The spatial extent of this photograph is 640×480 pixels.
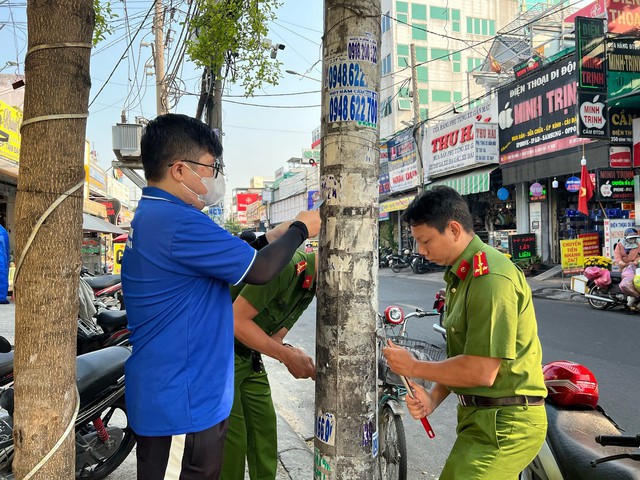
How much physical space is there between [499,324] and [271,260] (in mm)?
814

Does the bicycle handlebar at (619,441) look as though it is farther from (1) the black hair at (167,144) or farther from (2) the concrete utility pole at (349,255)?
(1) the black hair at (167,144)

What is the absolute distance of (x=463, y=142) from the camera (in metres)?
18.7

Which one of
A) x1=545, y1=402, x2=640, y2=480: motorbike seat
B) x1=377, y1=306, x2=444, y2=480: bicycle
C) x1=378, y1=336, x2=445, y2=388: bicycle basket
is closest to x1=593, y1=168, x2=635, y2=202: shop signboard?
x1=378, y1=336, x2=445, y2=388: bicycle basket

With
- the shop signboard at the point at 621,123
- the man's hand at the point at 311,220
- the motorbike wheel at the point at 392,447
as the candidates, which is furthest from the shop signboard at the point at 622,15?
the man's hand at the point at 311,220

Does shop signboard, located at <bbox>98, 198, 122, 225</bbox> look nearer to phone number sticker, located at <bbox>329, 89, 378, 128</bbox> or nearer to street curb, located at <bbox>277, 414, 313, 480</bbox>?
street curb, located at <bbox>277, 414, 313, 480</bbox>

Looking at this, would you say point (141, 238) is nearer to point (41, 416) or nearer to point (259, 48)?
point (41, 416)

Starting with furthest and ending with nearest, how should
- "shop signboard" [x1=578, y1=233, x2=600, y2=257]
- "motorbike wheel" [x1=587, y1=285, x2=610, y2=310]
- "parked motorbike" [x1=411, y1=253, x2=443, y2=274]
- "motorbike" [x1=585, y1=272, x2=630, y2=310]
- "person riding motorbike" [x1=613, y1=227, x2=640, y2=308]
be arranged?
1. "parked motorbike" [x1=411, y1=253, x2=443, y2=274]
2. "shop signboard" [x1=578, y1=233, x2=600, y2=257]
3. "person riding motorbike" [x1=613, y1=227, x2=640, y2=308]
4. "motorbike wheel" [x1=587, y1=285, x2=610, y2=310]
5. "motorbike" [x1=585, y1=272, x2=630, y2=310]

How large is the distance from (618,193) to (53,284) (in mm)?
13900

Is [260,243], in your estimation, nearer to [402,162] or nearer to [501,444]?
[501,444]

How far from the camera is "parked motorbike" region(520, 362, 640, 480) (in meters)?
1.74

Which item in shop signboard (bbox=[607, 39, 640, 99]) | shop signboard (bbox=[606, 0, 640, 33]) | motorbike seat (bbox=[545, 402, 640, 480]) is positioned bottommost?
motorbike seat (bbox=[545, 402, 640, 480])

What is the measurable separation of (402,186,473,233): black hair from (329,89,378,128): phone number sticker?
15.3 inches

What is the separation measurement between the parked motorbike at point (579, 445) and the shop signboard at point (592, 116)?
456 inches

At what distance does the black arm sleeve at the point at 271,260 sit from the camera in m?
1.66
